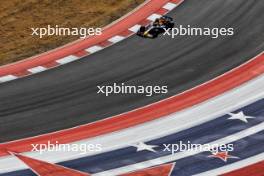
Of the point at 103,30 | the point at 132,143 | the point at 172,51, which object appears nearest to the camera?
the point at 132,143

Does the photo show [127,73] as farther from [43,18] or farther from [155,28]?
[43,18]

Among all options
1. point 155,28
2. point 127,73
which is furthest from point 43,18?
point 127,73

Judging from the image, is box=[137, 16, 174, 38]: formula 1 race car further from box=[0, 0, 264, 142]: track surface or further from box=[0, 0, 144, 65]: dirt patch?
box=[0, 0, 144, 65]: dirt patch

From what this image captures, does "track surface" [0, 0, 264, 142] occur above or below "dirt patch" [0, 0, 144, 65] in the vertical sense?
below

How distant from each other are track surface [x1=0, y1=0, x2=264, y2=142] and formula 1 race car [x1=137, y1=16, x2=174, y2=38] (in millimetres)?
467

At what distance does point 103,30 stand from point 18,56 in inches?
232

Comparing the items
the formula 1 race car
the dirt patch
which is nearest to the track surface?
the formula 1 race car

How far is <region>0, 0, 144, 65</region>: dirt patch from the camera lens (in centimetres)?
3866

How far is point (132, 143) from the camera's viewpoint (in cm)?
3019

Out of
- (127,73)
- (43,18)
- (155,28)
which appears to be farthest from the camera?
(43,18)

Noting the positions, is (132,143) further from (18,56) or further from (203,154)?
(18,56)

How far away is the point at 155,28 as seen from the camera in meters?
39.0

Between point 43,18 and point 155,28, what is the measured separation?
7.97m

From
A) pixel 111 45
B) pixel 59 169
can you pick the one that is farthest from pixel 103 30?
pixel 59 169
